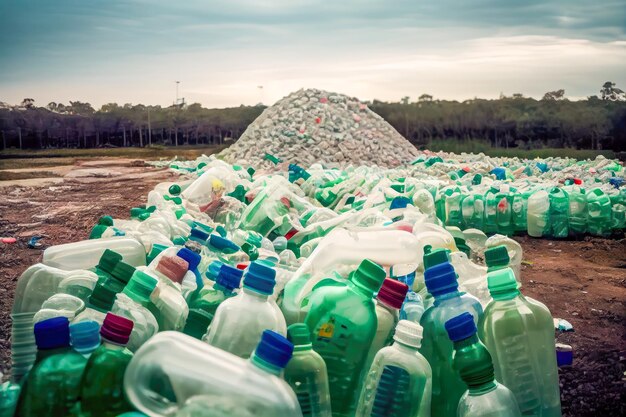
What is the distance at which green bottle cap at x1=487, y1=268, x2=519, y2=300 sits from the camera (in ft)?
5.00

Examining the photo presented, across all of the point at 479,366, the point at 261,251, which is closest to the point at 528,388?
the point at 479,366

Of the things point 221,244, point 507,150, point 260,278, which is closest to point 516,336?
point 260,278

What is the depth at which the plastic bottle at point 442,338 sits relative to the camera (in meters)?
1.49

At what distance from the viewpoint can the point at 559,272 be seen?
14.6 ft

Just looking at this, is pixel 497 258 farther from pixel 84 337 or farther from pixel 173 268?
pixel 84 337

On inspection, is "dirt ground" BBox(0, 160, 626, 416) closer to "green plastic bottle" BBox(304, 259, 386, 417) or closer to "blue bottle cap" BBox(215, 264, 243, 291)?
"blue bottle cap" BBox(215, 264, 243, 291)

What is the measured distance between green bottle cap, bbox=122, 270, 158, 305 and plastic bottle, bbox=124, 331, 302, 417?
251 mm

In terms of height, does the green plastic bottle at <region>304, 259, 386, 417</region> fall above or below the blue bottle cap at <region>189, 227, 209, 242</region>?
below

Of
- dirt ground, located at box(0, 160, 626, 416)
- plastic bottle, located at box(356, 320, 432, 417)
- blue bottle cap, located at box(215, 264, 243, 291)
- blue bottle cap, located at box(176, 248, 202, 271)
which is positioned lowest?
dirt ground, located at box(0, 160, 626, 416)

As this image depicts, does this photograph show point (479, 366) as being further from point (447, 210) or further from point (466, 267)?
point (447, 210)

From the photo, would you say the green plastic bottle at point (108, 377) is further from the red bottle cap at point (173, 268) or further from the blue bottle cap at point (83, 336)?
the red bottle cap at point (173, 268)

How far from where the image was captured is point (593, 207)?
559 cm

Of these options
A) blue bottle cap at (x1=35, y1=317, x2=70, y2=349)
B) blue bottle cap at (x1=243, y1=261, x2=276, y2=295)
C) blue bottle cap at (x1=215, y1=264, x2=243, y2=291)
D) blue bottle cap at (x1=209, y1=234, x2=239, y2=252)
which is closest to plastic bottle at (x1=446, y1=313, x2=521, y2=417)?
blue bottle cap at (x1=243, y1=261, x2=276, y2=295)

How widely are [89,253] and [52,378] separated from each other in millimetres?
934
